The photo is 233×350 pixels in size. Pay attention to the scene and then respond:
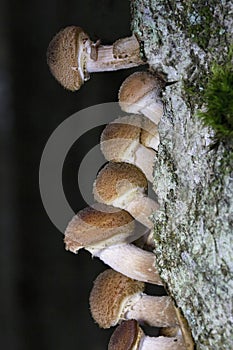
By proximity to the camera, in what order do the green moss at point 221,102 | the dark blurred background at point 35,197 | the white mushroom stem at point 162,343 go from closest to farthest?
the green moss at point 221,102
the white mushroom stem at point 162,343
the dark blurred background at point 35,197

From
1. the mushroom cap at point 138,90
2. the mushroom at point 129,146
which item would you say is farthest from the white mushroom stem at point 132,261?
the mushroom cap at point 138,90

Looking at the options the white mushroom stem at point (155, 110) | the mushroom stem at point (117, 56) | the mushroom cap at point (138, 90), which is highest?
the mushroom stem at point (117, 56)

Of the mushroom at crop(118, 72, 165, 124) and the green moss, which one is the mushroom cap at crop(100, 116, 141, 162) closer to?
the mushroom at crop(118, 72, 165, 124)

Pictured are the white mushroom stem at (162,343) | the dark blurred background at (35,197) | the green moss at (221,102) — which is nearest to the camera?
the green moss at (221,102)

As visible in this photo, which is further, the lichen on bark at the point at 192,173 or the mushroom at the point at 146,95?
the mushroom at the point at 146,95

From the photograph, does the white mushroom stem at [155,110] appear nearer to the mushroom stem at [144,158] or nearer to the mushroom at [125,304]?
the mushroom stem at [144,158]

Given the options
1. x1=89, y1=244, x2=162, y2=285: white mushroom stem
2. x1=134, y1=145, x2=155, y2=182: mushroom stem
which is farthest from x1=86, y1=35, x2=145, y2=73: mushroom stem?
x1=89, y1=244, x2=162, y2=285: white mushroom stem
